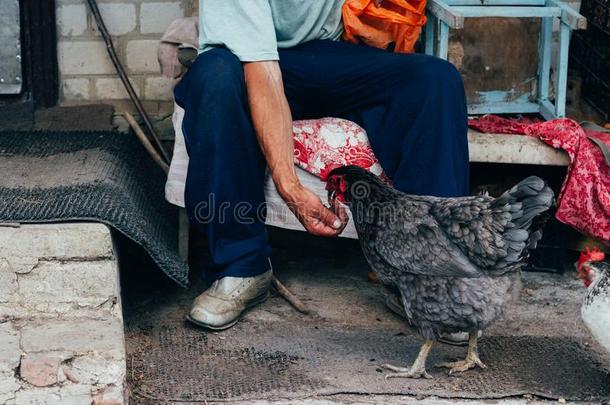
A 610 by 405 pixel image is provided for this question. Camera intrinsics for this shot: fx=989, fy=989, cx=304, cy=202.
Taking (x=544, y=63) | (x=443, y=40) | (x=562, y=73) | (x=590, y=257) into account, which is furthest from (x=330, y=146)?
(x=544, y=63)

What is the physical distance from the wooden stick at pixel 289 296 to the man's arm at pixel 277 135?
1.69ft

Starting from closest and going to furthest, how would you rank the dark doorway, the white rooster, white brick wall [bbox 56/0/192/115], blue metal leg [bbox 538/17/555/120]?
1. the white rooster
2. blue metal leg [bbox 538/17/555/120]
3. the dark doorway
4. white brick wall [bbox 56/0/192/115]

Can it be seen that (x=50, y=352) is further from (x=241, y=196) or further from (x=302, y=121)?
(x=302, y=121)

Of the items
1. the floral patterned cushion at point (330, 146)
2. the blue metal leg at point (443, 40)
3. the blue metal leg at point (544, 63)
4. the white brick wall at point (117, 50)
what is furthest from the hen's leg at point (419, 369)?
the white brick wall at point (117, 50)

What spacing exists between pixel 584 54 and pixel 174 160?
7.92 feet

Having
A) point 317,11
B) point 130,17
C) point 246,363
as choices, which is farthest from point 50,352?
point 130,17

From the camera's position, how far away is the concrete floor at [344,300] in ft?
13.2

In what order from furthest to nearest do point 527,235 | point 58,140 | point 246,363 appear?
point 58,140, point 246,363, point 527,235

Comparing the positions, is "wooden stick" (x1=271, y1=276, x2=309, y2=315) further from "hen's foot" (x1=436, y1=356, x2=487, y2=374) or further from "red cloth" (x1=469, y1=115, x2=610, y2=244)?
"red cloth" (x1=469, y1=115, x2=610, y2=244)

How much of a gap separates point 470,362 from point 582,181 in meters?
1.17

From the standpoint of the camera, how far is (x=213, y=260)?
3.95 meters

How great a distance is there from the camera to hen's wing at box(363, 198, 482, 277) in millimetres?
3420

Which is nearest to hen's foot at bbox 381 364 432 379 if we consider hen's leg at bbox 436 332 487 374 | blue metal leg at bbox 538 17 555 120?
hen's leg at bbox 436 332 487 374

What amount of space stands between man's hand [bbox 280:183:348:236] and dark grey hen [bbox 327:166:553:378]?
13 centimetres
